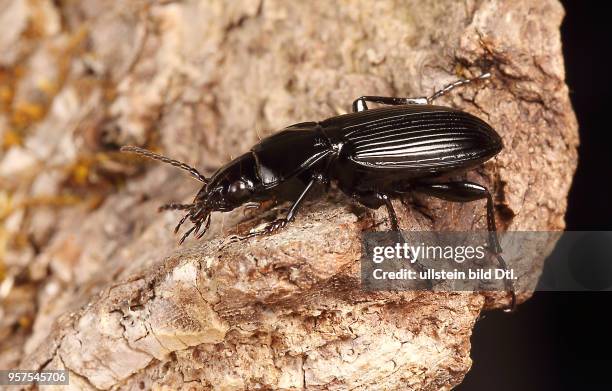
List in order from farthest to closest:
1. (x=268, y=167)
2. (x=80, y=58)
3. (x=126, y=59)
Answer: (x=80, y=58) → (x=126, y=59) → (x=268, y=167)

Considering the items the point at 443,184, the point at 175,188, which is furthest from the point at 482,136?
the point at 175,188

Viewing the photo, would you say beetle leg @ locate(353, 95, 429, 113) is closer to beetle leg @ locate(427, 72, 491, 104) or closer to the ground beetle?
beetle leg @ locate(427, 72, 491, 104)

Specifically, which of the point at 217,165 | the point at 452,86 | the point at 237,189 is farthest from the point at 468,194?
the point at 217,165

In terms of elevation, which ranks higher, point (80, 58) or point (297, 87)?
point (80, 58)

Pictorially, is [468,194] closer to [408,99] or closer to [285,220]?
[408,99]

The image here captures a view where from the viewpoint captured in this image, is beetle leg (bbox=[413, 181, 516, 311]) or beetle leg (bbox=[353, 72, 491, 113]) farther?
beetle leg (bbox=[353, 72, 491, 113])

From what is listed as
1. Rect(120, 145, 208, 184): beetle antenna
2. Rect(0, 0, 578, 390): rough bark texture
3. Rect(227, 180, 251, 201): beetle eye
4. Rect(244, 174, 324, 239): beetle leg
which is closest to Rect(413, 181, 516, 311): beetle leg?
Rect(0, 0, 578, 390): rough bark texture

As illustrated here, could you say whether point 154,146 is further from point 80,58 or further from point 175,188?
point 80,58
